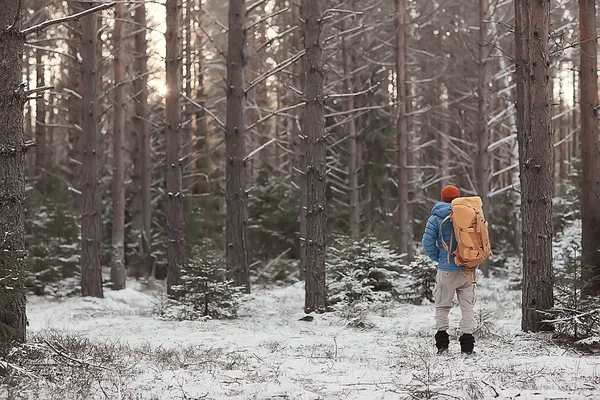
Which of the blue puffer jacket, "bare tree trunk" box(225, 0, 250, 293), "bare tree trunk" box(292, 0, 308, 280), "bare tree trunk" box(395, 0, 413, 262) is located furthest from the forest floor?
"bare tree trunk" box(395, 0, 413, 262)

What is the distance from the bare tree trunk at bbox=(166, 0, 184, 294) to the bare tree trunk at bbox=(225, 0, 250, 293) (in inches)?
48.0

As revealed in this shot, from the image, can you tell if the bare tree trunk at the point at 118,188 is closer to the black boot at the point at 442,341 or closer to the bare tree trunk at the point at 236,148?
the bare tree trunk at the point at 236,148

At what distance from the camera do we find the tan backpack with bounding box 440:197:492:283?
7414 mm

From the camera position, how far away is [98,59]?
16562 millimetres

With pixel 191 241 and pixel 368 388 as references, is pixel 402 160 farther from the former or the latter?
pixel 368 388

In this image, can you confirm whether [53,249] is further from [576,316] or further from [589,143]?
[576,316]

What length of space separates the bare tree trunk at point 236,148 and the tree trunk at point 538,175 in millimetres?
6862

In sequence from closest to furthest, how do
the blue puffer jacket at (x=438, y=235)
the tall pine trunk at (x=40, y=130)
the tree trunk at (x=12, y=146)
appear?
the tree trunk at (x=12, y=146) < the blue puffer jacket at (x=438, y=235) < the tall pine trunk at (x=40, y=130)

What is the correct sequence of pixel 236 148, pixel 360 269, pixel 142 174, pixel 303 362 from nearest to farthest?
pixel 303 362 < pixel 360 269 < pixel 236 148 < pixel 142 174

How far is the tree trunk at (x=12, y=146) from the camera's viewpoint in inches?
239

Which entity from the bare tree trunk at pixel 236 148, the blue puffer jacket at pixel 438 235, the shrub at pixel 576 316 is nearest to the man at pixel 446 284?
the blue puffer jacket at pixel 438 235

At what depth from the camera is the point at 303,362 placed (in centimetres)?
715

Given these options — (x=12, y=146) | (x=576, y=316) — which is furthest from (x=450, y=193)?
(x=12, y=146)

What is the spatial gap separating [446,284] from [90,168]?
10286 mm
